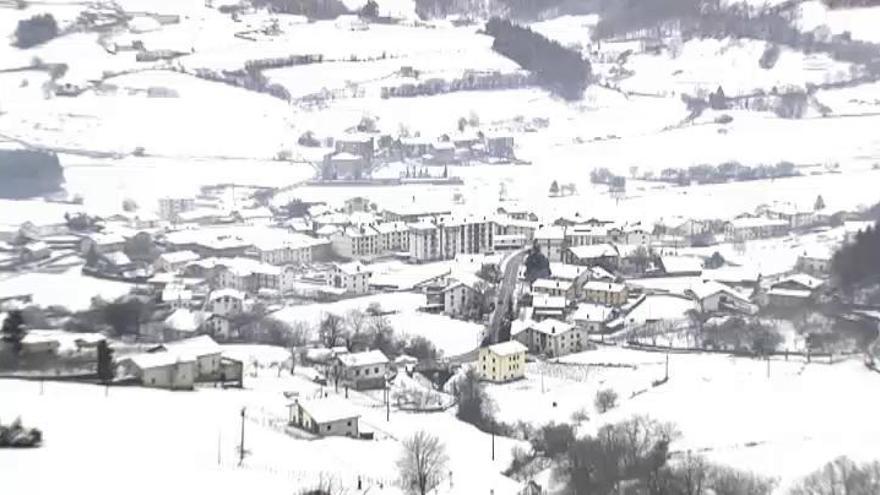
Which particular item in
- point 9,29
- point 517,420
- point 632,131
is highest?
point 9,29

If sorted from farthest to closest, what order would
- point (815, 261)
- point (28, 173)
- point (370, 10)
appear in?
1. point (370, 10)
2. point (28, 173)
3. point (815, 261)

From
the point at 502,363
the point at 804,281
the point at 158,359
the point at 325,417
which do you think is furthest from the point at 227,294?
the point at 804,281

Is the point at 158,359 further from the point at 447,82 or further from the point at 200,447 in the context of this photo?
the point at 447,82

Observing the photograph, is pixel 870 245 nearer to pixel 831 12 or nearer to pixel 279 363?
pixel 279 363

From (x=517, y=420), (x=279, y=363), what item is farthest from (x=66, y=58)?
(x=517, y=420)

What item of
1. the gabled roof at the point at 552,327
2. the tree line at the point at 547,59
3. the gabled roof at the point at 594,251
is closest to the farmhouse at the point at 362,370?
the gabled roof at the point at 552,327

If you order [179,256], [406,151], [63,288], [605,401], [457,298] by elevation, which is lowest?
[605,401]

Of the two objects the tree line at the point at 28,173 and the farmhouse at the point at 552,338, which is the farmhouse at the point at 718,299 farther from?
the tree line at the point at 28,173
